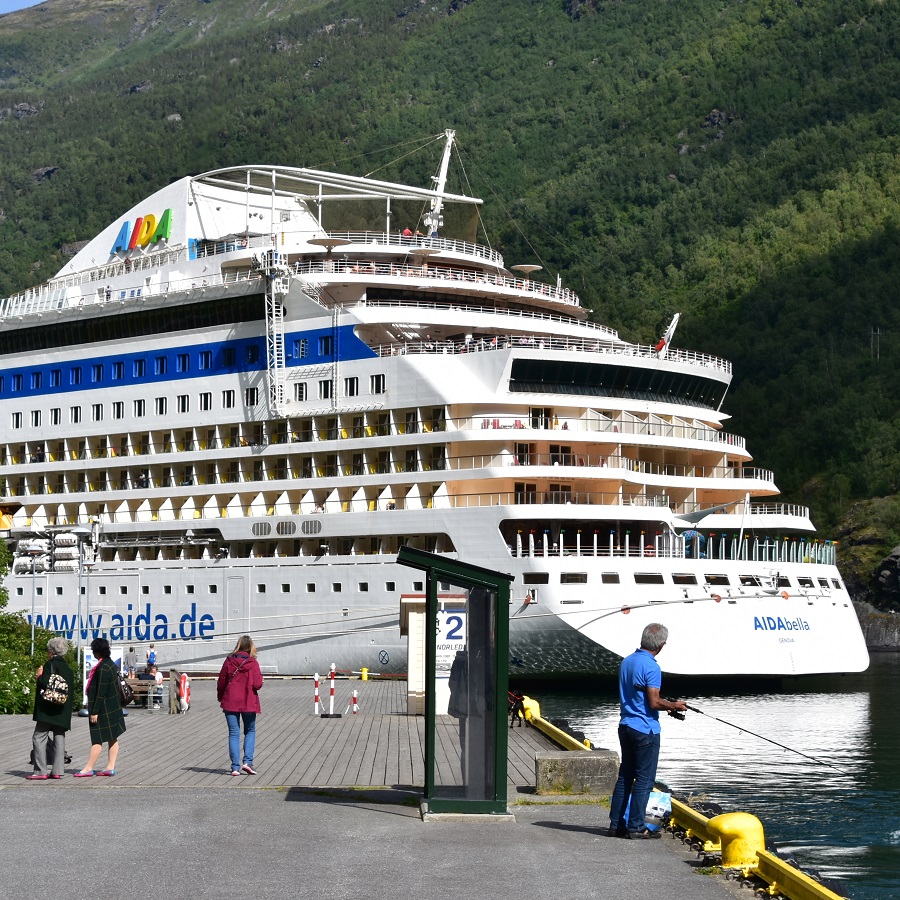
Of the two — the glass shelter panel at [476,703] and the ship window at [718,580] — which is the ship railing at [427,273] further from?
the glass shelter panel at [476,703]

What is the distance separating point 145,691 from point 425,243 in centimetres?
2032

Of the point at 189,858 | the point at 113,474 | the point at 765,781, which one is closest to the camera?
the point at 189,858

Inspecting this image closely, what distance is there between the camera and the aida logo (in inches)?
1900

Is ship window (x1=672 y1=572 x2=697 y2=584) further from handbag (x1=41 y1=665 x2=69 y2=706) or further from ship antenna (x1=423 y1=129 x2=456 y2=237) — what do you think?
handbag (x1=41 y1=665 x2=69 y2=706)

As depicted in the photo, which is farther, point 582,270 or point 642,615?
point 582,270

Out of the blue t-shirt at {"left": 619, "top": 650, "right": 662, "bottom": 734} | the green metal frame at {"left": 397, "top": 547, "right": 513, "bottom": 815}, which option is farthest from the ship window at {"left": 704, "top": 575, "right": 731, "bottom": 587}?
the blue t-shirt at {"left": 619, "top": 650, "right": 662, "bottom": 734}

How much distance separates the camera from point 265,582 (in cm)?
3962

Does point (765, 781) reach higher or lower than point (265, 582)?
lower

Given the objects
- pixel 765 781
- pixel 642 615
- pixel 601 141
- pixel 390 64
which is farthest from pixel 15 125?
pixel 765 781

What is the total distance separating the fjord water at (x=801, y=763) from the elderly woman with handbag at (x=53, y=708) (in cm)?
773

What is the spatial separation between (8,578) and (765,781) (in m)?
29.9

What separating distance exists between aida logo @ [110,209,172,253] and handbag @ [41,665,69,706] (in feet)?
110

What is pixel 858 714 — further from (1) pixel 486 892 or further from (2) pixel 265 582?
(1) pixel 486 892

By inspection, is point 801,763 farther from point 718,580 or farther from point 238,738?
point 718,580
